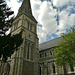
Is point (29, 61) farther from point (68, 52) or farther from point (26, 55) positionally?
point (68, 52)

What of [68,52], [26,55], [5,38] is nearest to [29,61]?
[26,55]

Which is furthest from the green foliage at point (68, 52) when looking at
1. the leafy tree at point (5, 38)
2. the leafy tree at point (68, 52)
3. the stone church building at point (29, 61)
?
the leafy tree at point (5, 38)

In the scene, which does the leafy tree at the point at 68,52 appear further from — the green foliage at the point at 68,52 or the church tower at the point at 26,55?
the church tower at the point at 26,55

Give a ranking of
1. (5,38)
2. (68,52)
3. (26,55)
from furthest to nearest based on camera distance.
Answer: (26,55), (68,52), (5,38)

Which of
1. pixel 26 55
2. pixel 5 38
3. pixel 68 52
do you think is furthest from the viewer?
pixel 26 55

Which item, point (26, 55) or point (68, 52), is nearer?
point (68, 52)

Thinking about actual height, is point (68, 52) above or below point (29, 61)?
above

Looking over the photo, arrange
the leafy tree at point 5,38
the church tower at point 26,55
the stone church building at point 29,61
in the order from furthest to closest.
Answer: the stone church building at point 29,61 < the church tower at point 26,55 < the leafy tree at point 5,38

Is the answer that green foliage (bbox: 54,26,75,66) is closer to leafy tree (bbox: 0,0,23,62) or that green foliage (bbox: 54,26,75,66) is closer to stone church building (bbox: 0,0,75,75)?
stone church building (bbox: 0,0,75,75)

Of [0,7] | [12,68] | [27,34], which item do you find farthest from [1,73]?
[0,7]

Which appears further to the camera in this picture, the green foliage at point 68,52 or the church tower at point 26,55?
the church tower at point 26,55

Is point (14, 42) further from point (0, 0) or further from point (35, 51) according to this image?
point (35, 51)

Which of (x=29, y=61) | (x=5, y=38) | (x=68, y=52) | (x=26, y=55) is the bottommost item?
(x=29, y=61)

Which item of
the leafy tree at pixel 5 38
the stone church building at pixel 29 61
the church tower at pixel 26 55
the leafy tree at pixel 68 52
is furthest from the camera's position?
the stone church building at pixel 29 61
